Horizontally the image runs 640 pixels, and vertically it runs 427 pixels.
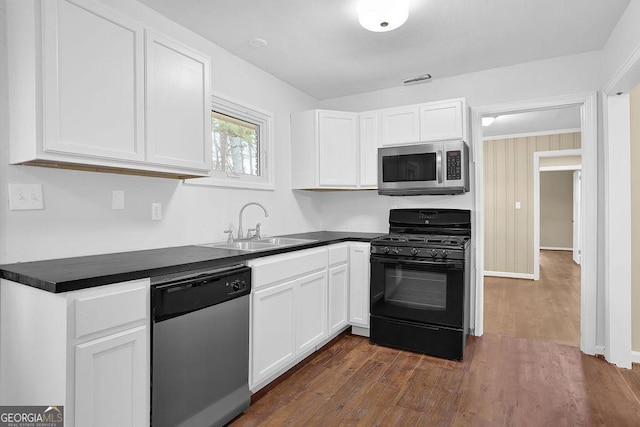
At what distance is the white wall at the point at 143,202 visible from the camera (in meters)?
1.71

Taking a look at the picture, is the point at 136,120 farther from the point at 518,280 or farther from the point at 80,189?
the point at 518,280

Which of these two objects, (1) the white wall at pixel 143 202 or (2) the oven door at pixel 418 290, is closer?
(1) the white wall at pixel 143 202

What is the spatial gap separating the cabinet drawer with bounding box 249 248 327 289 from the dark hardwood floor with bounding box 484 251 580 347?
75.5 inches

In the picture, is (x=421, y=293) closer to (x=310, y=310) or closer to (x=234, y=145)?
(x=310, y=310)

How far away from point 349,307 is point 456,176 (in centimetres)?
149

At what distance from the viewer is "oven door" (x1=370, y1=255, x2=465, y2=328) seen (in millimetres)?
2746

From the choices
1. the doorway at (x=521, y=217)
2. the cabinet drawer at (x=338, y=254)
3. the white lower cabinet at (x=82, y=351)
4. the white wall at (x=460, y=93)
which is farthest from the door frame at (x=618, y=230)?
the white lower cabinet at (x=82, y=351)

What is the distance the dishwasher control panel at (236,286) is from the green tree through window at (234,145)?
3.81 feet

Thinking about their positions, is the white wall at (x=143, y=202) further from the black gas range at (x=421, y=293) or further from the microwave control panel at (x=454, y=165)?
the microwave control panel at (x=454, y=165)

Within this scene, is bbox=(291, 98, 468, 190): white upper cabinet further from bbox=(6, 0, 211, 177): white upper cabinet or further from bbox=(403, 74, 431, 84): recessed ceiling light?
bbox=(6, 0, 211, 177): white upper cabinet

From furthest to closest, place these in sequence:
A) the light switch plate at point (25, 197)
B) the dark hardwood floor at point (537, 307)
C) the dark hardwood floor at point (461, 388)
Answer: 1. the dark hardwood floor at point (537, 307)
2. the dark hardwood floor at point (461, 388)
3. the light switch plate at point (25, 197)

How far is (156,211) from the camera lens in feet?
7.51

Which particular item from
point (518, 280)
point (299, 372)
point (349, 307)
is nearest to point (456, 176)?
point (349, 307)

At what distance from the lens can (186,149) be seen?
2137 millimetres
